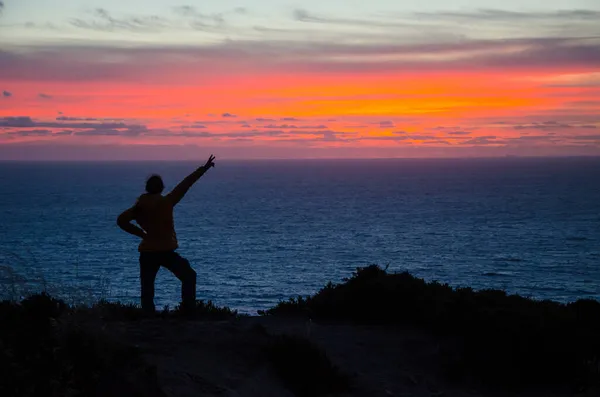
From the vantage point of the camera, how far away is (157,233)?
32.7ft

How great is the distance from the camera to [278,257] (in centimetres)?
7288

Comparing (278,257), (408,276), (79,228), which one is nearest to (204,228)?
(79,228)

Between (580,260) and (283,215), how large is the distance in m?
58.3

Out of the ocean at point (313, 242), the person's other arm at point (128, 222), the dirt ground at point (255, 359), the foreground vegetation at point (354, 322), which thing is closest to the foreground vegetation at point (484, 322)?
the foreground vegetation at point (354, 322)

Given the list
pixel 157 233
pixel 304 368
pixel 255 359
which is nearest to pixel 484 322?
pixel 304 368

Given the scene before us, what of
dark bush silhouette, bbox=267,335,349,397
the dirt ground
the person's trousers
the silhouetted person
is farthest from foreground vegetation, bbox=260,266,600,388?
the silhouetted person

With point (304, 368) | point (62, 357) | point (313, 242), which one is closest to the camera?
point (62, 357)

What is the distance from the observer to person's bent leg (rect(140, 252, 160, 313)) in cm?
1002

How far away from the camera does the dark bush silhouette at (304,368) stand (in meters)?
7.73

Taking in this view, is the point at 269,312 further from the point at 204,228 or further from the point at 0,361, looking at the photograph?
the point at 204,228

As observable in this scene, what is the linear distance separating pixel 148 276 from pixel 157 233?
63 cm

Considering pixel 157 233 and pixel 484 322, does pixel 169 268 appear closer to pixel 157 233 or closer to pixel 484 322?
pixel 157 233

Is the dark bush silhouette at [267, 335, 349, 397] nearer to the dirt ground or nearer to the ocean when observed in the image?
the dirt ground

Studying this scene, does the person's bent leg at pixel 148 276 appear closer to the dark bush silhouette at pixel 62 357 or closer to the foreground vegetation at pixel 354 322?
the foreground vegetation at pixel 354 322
